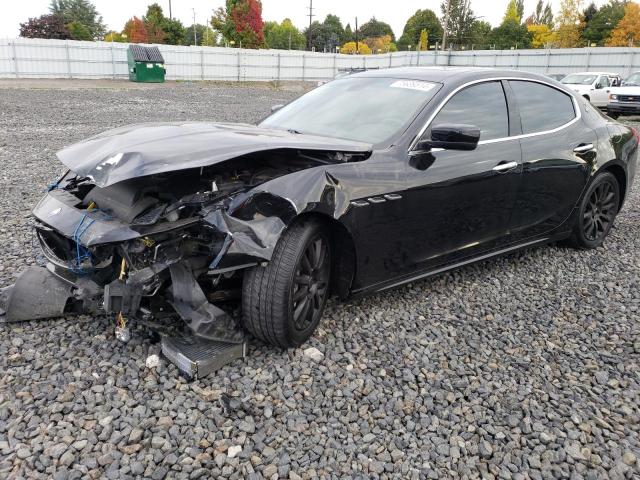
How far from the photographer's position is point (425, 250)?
11.6 ft

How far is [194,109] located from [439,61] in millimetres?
25992

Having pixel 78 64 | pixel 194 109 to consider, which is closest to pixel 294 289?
pixel 194 109

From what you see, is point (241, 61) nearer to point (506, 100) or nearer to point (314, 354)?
point (506, 100)

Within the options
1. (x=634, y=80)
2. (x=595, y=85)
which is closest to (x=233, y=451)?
(x=595, y=85)

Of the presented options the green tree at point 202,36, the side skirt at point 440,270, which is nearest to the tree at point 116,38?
the green tree at point 202,36

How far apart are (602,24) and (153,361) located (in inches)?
2482

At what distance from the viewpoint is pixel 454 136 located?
3197 millimetres

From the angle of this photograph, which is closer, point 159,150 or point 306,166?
point 159,150

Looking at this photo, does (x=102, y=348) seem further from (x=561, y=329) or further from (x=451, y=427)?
(x=561, y=329)

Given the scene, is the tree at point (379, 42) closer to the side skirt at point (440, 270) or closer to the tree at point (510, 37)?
the tree at point (510, 37)

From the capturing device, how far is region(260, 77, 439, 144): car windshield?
353 centimetres

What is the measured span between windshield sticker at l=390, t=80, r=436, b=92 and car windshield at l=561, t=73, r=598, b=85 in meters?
17.7

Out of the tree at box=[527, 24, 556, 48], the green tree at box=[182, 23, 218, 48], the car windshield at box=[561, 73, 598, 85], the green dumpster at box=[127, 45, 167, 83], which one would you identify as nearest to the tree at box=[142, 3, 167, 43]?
the green tree at box=[182, 23, 218, 48]

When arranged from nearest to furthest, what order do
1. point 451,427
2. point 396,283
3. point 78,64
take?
point 451,427
point 396,283
point 78,64
